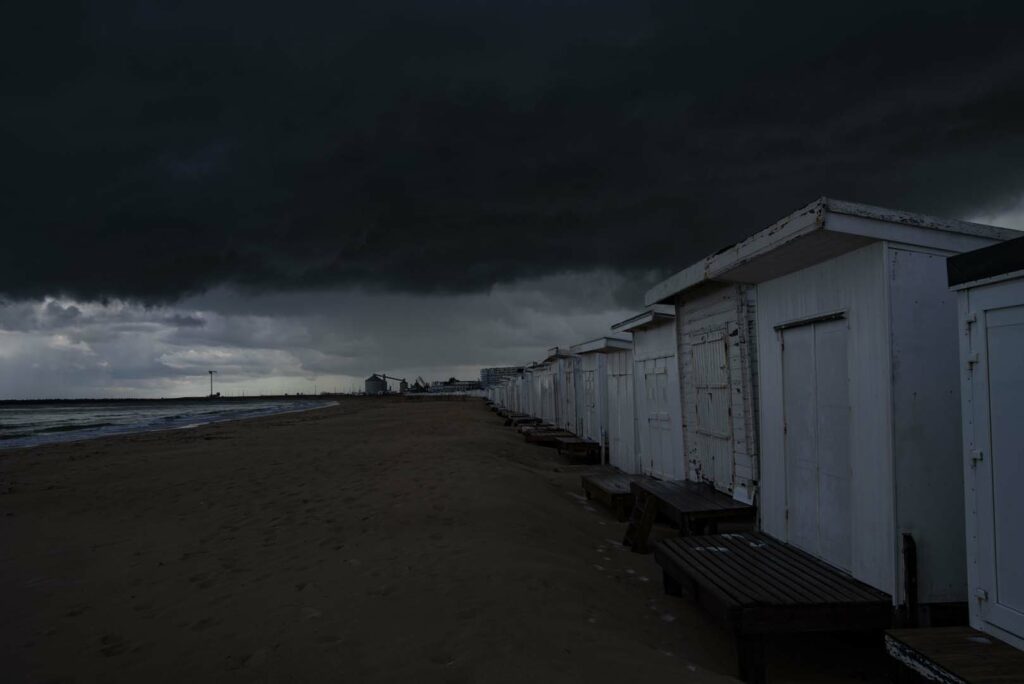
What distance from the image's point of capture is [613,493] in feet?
31.6

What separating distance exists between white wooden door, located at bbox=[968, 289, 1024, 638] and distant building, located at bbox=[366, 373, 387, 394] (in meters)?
Answer: 174

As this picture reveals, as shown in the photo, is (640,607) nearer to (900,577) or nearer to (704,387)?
(900,577)

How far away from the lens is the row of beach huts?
352cm

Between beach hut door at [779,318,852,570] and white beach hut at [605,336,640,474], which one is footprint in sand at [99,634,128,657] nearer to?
beach hut door at [779,318,852,570]

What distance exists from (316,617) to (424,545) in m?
2.05

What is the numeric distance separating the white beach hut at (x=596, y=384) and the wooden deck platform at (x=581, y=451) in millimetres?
207

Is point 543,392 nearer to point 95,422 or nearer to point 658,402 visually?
point 658,402

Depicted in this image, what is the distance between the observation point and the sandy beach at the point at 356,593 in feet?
14.1

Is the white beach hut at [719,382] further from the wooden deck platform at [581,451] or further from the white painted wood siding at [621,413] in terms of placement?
the wooden deck platform at [581,451]

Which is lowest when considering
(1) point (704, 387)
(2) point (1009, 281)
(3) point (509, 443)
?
(3) point (509, 443)

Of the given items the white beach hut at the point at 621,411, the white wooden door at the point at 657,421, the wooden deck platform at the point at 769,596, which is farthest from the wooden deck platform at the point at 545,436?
the wooden deck platform at the point at 769,596

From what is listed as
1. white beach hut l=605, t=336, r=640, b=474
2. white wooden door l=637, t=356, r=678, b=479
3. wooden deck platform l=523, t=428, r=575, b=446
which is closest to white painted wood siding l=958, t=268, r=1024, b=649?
white wooden door l=637, t=356, r=678, b=479

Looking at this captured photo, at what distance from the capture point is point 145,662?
4555mm

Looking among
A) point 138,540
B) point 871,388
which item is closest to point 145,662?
point 138,540
